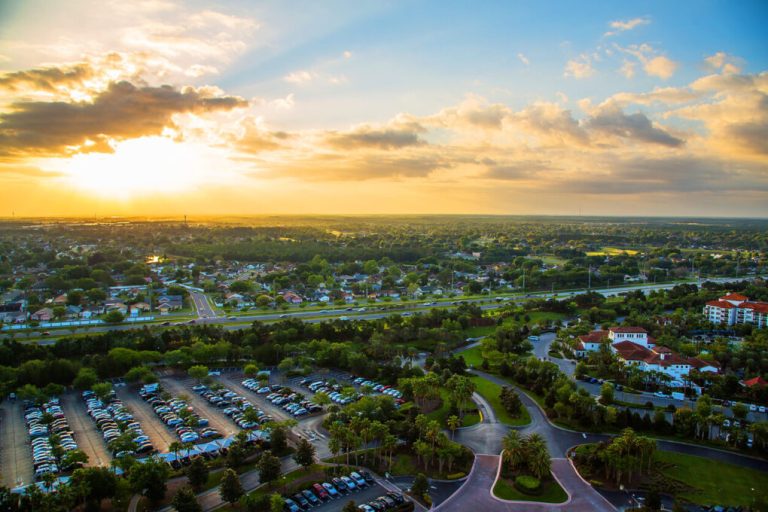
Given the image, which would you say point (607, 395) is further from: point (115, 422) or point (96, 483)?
point (115, 422)

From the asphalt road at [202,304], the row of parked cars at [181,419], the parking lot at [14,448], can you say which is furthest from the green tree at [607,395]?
the asphalt road at [202,304]

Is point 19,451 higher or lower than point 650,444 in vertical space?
lower

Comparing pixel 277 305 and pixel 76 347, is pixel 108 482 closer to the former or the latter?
pixel 76 347

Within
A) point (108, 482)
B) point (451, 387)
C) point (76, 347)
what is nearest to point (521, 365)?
point (451, 387)

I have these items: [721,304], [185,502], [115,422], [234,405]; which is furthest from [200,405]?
[721,304]

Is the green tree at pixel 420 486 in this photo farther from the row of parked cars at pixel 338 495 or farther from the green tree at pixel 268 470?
the green tree at pixel 268 470

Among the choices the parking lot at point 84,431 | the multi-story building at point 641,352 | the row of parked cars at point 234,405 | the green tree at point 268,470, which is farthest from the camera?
the multi-story building at point 641,352
